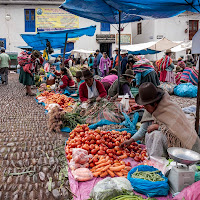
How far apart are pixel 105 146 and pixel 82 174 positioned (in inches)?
31.7

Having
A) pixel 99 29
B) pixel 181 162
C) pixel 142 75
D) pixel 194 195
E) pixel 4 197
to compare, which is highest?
pixel 99 29

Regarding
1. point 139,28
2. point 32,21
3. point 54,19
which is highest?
point 54,19

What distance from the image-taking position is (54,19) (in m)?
22.9

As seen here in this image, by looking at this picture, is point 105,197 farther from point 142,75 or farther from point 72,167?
point 142,75

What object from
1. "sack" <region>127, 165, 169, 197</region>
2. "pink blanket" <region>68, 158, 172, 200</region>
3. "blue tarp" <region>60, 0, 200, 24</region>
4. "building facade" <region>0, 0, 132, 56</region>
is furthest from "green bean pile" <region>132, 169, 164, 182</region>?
"building facade" <region>0, 0, 132, 56</region>

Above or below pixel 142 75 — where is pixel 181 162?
below

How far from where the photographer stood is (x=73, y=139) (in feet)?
13.1

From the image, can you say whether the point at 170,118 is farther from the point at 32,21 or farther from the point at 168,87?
the point at 32,21

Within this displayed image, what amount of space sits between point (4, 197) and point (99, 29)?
2281 cm

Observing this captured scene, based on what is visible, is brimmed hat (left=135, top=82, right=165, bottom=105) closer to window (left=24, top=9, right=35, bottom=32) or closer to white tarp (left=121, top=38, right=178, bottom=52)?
white tarp (left=121, top=38, right=178, bottom=52)

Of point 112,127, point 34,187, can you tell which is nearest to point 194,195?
point 34,187

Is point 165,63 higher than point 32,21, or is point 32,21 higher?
point 32,21

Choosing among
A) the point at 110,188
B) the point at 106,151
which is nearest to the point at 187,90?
the point at 106,151

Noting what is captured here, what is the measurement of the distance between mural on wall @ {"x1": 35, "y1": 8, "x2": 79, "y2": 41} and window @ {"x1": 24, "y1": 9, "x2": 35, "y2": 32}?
50 cm
